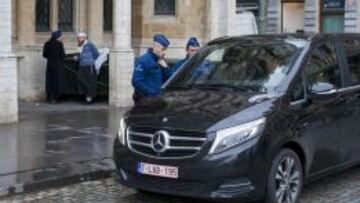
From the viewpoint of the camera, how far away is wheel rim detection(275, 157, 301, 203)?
7742mm

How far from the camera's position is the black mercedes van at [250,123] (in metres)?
7.36

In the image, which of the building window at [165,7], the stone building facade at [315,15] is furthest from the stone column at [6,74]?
the stone building facade at [315,15]

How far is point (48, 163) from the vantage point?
1003 cm

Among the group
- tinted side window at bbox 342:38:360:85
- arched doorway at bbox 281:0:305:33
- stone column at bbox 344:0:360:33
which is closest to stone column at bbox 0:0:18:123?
tinted side window at bbox 342:38:360:85

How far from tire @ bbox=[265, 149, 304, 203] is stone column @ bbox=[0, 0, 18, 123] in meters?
6.92

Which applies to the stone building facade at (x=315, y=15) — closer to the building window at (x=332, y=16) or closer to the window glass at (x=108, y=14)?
the building window at (x=332, y=16)

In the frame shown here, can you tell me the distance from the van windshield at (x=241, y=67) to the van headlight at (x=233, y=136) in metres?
0.76

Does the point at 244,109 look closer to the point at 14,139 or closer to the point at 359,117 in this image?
the point at 359,117

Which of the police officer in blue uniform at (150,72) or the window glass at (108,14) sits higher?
the window glass at (108,14)

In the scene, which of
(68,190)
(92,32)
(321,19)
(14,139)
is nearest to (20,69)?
(92,32)

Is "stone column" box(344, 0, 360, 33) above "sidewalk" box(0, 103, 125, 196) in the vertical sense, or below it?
above

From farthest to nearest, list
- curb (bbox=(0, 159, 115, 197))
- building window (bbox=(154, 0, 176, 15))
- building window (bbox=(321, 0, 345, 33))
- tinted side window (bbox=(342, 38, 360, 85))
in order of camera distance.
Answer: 1. building window (bbox=(321, 0, 345, 33))
2. building window (bbox=(154, 0, 176, 15))
3. tinted side window (bbox=(342, 38, 360, 85))
4. curb (bbox=(0, 159, 115, 197))

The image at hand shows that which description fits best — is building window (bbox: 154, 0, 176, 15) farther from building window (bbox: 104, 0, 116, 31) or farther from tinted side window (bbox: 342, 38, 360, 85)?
tinted side window (bbox: 342, 38, 360, 85)

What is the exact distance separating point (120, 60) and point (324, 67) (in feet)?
28.5
